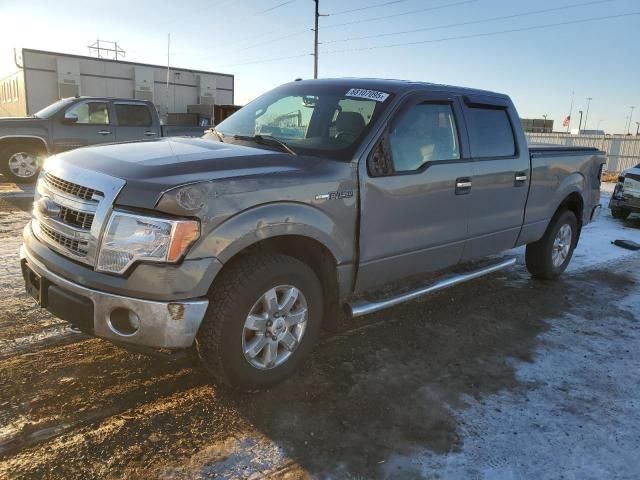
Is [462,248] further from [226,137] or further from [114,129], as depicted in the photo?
[114,129]

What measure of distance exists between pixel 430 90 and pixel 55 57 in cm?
3368

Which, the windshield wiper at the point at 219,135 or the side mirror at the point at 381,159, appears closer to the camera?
the side mirror at the point at 381,159

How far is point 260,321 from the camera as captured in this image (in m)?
2.98

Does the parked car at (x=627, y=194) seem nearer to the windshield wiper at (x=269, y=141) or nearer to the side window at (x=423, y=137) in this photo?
the side window at (x=423, y=137)

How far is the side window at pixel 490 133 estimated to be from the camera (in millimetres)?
4406

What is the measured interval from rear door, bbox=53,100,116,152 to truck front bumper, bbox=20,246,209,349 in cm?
909

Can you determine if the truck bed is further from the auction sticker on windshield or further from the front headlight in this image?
the front headlight

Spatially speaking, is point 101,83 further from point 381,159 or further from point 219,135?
point 381,159

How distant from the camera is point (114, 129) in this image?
440 inches

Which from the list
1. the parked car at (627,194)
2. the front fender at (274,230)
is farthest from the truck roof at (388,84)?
the parked car at (627,194)

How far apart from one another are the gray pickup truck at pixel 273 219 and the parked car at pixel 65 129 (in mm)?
7386

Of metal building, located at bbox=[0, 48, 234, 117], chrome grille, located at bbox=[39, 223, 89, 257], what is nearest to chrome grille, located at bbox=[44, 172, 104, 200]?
chrome grille, located at bbox=[39, 223, 89, 257]

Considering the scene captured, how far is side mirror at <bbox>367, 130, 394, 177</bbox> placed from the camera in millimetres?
3465

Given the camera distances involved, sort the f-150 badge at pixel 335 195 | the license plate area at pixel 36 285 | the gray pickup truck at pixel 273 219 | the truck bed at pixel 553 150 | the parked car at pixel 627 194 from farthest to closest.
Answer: the parked car at pixel 627 194
the truck bed at pixel 553 150
the f-150 badge at pixel 335 195
the license plate area at pixel 36 285
the gray pickup truck at pixel 273 219
